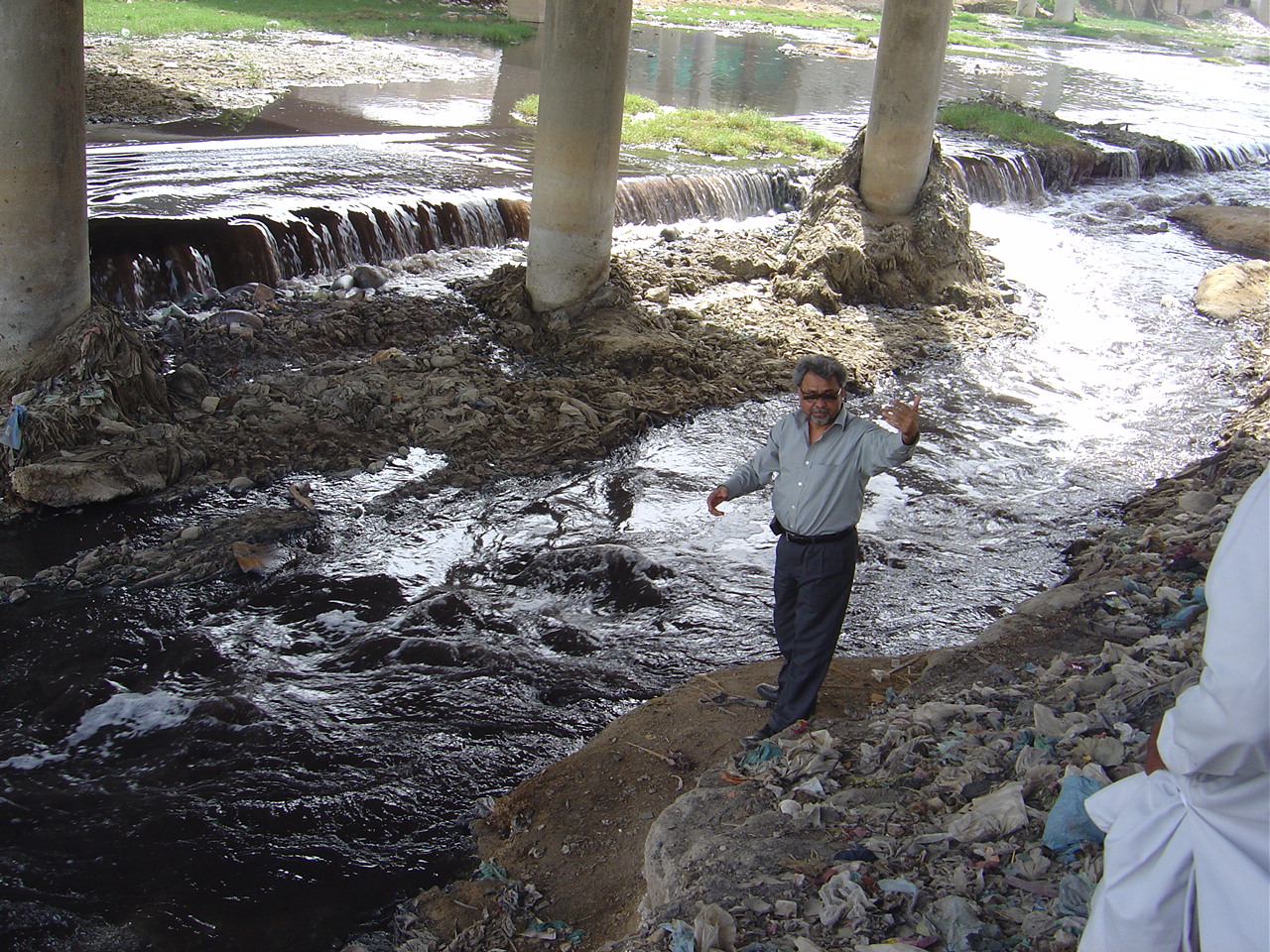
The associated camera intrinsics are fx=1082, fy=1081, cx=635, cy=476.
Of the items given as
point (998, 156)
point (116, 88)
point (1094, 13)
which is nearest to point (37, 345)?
point (116, 88)

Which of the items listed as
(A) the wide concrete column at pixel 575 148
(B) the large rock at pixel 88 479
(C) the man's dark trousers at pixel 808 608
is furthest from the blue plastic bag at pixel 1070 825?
(A) the wide concrete column at pixel 575 148

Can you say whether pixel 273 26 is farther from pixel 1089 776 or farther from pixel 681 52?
pixel 1089 776

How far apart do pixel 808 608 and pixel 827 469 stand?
0.67 metres

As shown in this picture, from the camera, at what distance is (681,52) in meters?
33.2

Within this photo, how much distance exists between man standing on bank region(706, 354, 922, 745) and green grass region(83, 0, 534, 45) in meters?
23.3

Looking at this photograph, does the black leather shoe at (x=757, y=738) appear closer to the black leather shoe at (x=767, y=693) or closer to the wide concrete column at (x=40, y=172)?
the black leather shoe at (x=767, y=693)

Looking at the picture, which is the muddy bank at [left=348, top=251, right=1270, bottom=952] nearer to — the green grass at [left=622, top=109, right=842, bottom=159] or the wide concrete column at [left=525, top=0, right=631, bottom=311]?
the wide concrete column at [left=525, top=0, right=631, bottom=311]

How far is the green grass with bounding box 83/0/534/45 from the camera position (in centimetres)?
2516

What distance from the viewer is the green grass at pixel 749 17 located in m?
42.6

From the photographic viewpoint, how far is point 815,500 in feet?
16.2

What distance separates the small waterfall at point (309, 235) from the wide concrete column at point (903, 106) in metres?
Result: 3.42

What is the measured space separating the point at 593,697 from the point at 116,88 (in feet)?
56.7

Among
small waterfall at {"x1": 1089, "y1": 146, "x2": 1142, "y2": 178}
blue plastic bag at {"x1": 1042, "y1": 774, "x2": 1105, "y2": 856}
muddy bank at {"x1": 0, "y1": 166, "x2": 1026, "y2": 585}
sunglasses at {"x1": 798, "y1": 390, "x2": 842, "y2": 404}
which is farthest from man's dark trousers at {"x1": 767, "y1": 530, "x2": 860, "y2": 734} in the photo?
small waterfall at {"x1": 1089, "y1": 146, "x2": 1142, "y2": 178}

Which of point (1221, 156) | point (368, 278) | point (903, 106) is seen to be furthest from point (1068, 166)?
point (368, 278)
